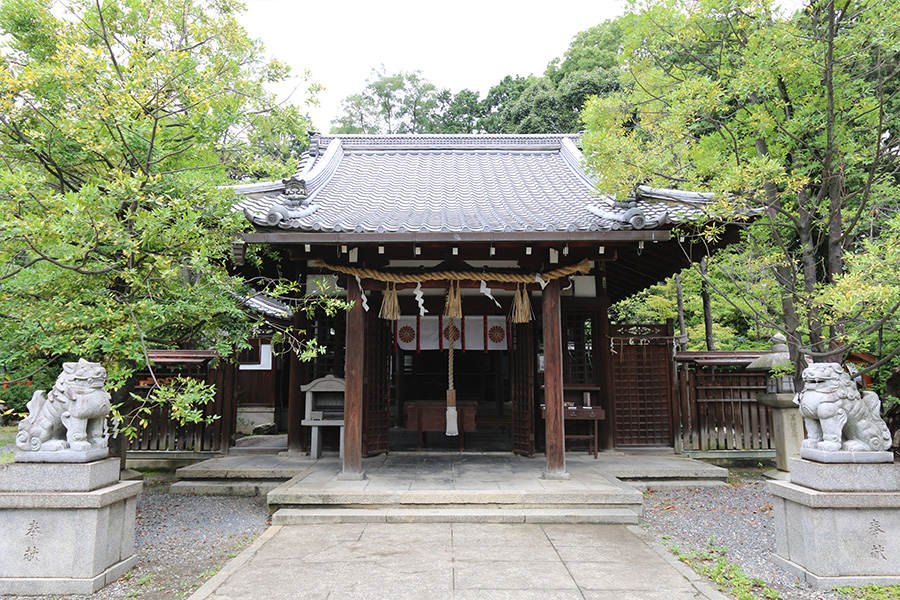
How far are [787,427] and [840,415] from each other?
4.56 m

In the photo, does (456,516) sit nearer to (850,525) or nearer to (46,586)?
(850,525)

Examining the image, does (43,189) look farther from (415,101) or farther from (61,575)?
(415,101)

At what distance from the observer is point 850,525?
4.31 metres

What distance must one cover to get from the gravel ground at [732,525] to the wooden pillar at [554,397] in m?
1.35

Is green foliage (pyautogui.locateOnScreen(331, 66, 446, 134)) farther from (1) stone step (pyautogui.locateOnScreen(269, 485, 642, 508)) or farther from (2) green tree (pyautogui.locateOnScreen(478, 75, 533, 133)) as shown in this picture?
(1) stone step (pyautogui.locateOnScreen(269, 485, 642, 508))

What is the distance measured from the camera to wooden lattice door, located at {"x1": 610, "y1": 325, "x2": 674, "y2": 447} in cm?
975

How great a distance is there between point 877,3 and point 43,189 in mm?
9866

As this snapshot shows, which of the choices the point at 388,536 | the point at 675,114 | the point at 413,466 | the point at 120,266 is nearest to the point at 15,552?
the point at 120,266

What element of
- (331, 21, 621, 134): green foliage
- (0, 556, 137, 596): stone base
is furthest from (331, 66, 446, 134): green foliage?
(0, 556, 137, 596): stone base

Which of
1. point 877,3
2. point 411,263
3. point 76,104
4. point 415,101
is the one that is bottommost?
point 411,263

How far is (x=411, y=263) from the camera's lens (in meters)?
8.03

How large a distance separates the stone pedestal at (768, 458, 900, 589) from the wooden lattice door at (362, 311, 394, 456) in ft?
19.9

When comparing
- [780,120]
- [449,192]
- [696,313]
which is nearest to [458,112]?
[696,313]

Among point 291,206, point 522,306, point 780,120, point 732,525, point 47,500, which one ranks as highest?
point 780,120
